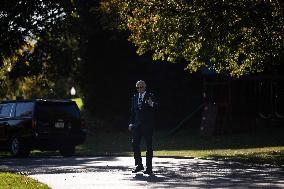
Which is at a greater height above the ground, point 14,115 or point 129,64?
point 129,64

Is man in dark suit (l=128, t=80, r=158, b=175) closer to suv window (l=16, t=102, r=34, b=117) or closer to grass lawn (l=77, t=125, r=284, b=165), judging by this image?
grass lawn (l=77, t=125, r=284, b=165)

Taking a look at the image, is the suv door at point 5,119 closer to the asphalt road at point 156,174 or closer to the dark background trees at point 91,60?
the asphalt road at point 156,174

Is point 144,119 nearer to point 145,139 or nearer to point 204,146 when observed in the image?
point 145,139

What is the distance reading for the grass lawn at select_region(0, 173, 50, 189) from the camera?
12144 millimetres

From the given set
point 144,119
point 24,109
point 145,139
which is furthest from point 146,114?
point 24,109

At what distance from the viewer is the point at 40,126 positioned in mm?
21828

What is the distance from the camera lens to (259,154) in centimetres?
2153

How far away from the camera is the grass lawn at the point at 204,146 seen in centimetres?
2135

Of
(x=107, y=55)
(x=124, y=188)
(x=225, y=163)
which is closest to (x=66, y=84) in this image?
(x=107, y=55)

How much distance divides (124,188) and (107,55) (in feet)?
90.2

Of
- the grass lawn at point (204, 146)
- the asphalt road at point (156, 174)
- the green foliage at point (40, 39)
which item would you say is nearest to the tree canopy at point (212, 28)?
the grass lawn at point (204, 146)

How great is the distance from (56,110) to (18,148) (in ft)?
5.83

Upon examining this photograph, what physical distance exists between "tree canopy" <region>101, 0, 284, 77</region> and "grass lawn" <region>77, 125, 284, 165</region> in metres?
3.07

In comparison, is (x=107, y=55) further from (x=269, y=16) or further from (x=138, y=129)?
(x=138, y=129)
